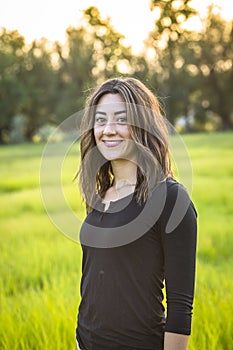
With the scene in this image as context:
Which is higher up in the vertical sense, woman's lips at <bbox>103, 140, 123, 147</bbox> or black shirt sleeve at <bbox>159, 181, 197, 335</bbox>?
woman's lips at <bbox>103, 140, 123, 147</bbox>

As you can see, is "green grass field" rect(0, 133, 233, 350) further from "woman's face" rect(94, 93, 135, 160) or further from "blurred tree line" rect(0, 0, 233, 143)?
"blurred tree line" rect(0, 0, 233, 143)

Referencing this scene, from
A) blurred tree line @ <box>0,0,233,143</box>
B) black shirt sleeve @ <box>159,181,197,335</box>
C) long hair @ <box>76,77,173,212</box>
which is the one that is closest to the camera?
black shirt sleeve @ <box>159,181,197,335</box>

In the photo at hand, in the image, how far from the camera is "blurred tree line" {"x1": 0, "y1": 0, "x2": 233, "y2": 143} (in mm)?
18469

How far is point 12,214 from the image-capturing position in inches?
231

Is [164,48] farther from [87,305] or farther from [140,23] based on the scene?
[87,305]

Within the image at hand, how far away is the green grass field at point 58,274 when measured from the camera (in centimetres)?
244

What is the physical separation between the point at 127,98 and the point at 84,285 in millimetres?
511

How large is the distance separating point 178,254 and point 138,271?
13 cm

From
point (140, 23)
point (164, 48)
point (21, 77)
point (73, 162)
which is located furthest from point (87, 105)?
point (21, 77)

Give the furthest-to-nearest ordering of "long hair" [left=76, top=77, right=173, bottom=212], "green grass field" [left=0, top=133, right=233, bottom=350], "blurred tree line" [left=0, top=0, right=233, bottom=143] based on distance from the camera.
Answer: "blurred tree line" [left=0, top=0, right=233, bottom=143]
"green grass field" [left=0, top=133, right=233, bottom=350]
"long hair" [left=76, top=77, right=173, bottom=212]

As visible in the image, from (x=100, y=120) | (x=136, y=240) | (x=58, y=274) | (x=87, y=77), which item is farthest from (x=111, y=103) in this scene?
(x=87, y=77)

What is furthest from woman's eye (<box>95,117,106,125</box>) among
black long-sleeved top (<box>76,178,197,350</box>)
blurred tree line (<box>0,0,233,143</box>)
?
blurred tree line (<box>0,0,233,143</box>)

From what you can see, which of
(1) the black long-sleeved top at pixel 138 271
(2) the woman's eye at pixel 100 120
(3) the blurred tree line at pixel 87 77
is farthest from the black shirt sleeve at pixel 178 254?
(3) the blurred tree line at pixel 87 77

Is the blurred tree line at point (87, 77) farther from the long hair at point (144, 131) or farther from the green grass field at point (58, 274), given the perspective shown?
the long hair at point (144, 131)
